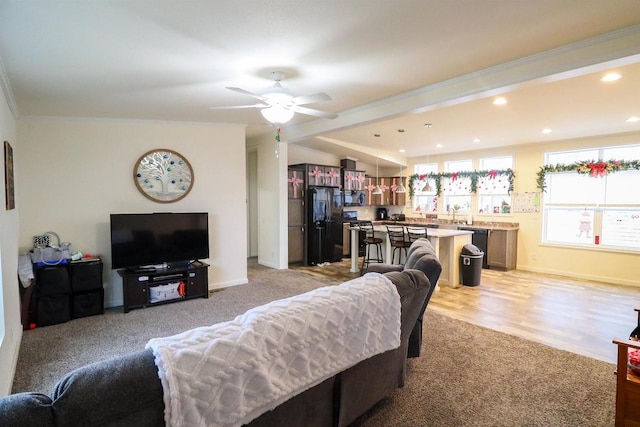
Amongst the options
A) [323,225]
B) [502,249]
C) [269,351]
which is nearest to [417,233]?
[323,225]

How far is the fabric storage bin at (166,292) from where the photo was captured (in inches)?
172

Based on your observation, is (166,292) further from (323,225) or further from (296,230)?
(323,225)

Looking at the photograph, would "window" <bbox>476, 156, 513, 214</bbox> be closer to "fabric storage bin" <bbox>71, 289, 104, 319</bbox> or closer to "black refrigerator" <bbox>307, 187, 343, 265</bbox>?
"black refrigerator" <bbox>307, 187, 343, 265</bbox>

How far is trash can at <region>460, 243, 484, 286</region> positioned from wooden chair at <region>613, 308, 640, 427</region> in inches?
135

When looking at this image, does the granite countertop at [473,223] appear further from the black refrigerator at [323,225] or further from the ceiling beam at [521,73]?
the ceiling beam at [521,73]

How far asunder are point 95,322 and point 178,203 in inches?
72.6

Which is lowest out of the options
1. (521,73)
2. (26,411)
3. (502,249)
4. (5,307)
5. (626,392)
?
(626,392)

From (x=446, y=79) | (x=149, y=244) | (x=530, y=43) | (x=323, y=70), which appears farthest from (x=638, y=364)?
(x=149, y=244)

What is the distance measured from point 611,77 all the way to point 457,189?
4672mm

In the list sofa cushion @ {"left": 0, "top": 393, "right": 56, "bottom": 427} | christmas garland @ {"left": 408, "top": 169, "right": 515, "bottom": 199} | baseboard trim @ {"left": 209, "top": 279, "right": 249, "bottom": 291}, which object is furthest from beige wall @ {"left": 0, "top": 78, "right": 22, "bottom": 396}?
christmas garland @ {"left": 408, "top": 169, "right": 515, "bottom": 199}

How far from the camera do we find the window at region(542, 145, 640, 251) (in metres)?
5.64

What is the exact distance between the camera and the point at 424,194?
8562mm

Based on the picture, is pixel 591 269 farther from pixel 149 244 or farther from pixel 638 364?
pixel 149 244

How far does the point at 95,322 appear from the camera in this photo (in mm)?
3863
